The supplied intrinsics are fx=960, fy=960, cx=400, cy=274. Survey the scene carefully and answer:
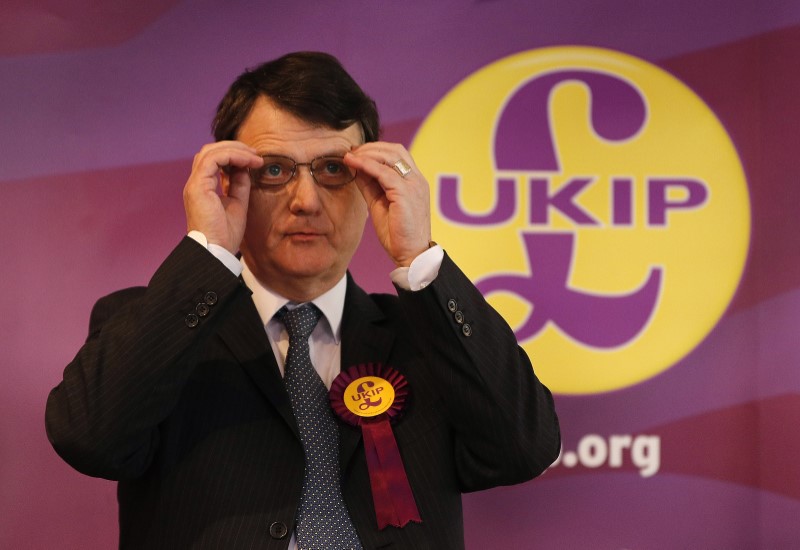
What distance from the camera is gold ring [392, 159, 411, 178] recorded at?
172cm

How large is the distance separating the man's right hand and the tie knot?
8.0 inches

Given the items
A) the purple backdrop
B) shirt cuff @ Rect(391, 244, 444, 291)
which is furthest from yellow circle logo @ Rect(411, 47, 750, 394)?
shirt cuff @ Rect(391, 244, 444, 291)

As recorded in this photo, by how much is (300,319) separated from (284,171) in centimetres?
28

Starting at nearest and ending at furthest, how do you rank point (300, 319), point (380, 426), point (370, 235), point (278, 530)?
point (278, 530) → point (380, 426) → point (300, 319) → point (370, 235)

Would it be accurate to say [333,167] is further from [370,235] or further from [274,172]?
[370,235]

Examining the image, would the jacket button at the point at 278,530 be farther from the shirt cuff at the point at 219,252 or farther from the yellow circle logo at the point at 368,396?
the shirt cuff at the point at 219,252

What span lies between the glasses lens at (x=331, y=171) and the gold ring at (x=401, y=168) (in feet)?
0.36

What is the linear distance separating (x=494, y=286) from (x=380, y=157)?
116 centimetres

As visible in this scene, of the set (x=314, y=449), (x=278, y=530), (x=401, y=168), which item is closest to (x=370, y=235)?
(x=401, y=168)

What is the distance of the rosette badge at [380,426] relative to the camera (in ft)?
5.48

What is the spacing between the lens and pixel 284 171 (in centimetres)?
177

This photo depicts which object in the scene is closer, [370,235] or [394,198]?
[394,198]

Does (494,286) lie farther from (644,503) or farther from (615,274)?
(644,503)

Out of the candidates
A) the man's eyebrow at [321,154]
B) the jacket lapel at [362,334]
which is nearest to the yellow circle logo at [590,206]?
the jacket lapel at [362,334]
